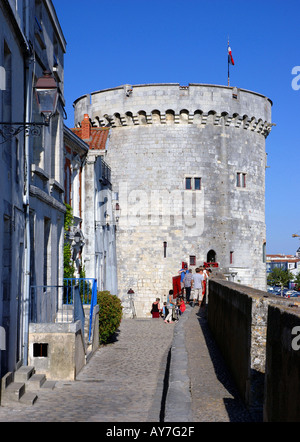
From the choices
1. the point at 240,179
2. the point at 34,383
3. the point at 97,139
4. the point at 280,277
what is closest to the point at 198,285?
the point at 97,139

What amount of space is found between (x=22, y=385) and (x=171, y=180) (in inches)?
851

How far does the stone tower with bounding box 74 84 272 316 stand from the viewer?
99.0 ft

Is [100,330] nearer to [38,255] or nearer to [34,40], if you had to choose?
[38,255]

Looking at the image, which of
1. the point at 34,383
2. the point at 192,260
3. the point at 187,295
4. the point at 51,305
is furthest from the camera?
the point at 192,260

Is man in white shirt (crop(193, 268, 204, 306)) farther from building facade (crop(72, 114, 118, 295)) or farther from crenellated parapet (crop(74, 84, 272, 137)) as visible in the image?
crenellated parapet (crop(74, 84, 272, 137))

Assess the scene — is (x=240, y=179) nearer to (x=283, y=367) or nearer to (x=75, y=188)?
(x=75, y=188)

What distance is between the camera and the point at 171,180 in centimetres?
3023

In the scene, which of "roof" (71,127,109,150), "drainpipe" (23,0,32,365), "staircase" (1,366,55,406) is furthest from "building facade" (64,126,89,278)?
"staircase" (1,366,55,406)

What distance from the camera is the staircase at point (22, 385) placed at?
8906 mm

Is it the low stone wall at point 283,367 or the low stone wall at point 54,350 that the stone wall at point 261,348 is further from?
the low stone wall at point 54,350

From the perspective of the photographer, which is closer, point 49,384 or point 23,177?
point 49,384

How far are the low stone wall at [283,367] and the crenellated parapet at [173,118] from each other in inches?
1011

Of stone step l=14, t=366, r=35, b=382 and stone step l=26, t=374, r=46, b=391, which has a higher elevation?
stone step l=14, t=366, r=35, b=382

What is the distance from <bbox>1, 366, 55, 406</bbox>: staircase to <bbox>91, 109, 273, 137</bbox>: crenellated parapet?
21428mm
